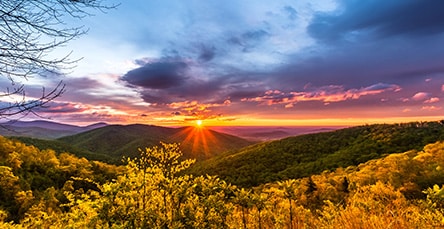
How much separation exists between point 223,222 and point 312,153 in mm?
109848

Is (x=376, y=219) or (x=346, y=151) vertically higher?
(x=376, y=219)

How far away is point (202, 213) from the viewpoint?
4773mm

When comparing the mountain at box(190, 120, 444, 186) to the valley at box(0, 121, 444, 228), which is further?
the mountain at box(190, 120, 444, 186)

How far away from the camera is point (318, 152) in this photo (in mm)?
110438

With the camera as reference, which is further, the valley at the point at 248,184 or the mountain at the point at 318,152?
the mountain at the point at 318,152

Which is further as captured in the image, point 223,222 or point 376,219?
point 223,222

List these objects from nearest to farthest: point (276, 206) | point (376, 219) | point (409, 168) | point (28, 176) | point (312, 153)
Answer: point (376, 219), point (276, 206), point (409, 168), point (28, 176), point (312, 153)

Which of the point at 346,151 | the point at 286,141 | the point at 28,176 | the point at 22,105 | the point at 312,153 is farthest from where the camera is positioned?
the point at 286,141

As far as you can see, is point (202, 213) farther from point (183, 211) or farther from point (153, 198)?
point (153, 198)

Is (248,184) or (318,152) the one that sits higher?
(318,152)

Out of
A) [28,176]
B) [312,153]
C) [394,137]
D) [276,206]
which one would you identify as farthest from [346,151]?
[276,206]

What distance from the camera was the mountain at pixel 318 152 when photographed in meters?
88.2

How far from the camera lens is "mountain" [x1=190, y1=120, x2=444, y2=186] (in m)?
88.2

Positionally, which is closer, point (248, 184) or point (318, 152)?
point (248, 184)
